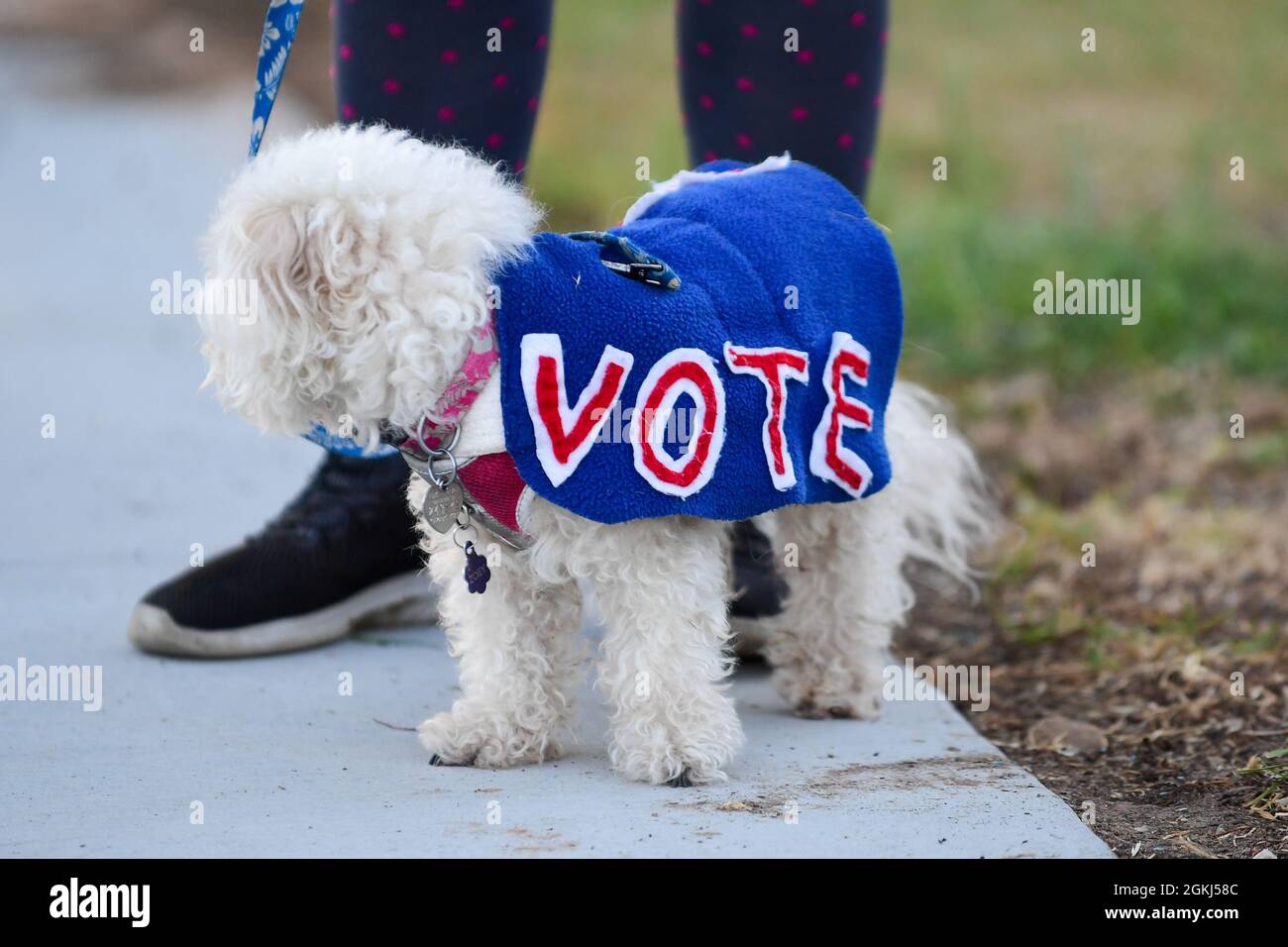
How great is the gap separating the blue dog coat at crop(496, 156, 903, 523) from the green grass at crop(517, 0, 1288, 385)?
2.15 ft

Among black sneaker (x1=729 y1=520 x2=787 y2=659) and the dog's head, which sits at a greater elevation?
the dog's head

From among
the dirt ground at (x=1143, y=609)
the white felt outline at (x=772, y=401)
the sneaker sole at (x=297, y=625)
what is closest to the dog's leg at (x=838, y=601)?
the dirt ground at (x=1143, y=609)

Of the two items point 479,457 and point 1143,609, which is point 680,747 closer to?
point 479,457

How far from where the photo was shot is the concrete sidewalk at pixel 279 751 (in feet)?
6.89

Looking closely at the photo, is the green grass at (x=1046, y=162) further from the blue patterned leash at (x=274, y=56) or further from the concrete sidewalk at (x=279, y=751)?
the concrete sidewalk at (x=279, y=751)

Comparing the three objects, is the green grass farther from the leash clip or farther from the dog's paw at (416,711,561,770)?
the dog's paw at (416,711,561,770)

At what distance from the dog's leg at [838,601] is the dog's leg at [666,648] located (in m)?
0.44

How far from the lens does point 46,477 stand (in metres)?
4.11

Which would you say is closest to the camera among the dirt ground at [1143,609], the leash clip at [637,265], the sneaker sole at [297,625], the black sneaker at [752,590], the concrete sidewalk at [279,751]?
the concrete sidewalk at [279,751]

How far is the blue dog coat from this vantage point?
2.16 m

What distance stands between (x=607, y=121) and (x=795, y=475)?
7.38m

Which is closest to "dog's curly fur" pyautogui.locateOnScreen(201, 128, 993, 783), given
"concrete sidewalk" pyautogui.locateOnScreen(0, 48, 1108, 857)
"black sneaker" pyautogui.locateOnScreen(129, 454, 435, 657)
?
"concrete sidewalk" pyautogui.locateOnScreen(0, 48, 1108, 857)
